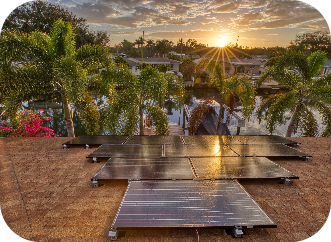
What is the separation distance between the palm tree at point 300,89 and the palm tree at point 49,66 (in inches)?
422

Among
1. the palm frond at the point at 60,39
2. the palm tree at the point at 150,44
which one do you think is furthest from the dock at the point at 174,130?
the palm tree at the point at 150,44

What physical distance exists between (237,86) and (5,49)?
486 inches

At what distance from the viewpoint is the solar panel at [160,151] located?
630cm

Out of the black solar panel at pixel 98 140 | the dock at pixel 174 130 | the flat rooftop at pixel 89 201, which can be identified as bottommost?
the dock at pixel 174 130

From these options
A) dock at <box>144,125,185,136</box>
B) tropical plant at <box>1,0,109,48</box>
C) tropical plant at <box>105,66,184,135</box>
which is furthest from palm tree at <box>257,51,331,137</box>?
tropical plant at <box>1,0,109,48</box>

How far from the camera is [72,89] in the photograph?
8367 millimetres

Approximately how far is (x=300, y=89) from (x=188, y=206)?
1258 cm

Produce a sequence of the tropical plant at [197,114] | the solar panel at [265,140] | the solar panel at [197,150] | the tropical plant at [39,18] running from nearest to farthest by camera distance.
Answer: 1. the solar panel at [197,150]
2. the solar panel at [265,140]
3. the tropical plant at [197,114]
4. the tropical plant at [39,18]

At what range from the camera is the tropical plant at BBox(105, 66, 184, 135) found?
33.0 feet

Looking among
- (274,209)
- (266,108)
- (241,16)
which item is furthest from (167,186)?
(266,108)

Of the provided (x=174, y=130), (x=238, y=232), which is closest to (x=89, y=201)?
(x=238, y=232)

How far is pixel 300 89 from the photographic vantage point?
12.2 m

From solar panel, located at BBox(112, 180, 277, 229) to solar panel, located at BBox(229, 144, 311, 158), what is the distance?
2480 mm

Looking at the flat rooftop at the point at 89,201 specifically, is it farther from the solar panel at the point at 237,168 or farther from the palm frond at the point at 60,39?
the palm frond at the point at 60,39
